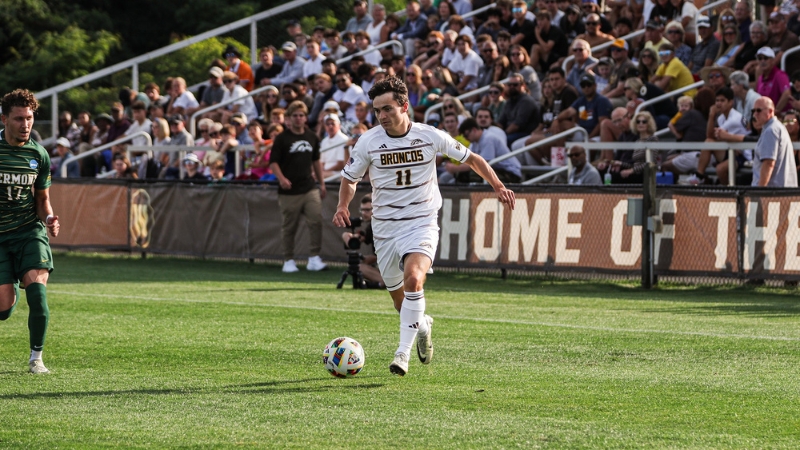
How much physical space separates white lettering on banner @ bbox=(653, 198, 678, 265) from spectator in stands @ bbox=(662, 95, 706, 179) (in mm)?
1625

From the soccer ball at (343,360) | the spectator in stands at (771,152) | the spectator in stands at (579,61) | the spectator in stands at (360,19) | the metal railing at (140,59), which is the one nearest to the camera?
the soccer ball at (343,360)

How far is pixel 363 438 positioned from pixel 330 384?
1.99 metres

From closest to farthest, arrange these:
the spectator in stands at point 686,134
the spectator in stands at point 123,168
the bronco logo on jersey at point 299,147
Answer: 1. the spectator in stands at point 686,134
2. the bronco logo on jersey at point 299,147
3. the spectator in stands at point 123,168

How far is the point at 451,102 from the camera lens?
2016 cm

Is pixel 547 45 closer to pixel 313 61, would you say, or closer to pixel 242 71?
pixel 313 61

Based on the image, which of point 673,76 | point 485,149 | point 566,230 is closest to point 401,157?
point 566,230

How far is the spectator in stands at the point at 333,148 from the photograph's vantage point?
69.7ft

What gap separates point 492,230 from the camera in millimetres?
17953

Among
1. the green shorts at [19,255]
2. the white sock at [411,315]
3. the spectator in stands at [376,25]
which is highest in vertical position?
the spectator in stands at [376,25]

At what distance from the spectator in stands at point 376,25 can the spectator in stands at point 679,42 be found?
844cm

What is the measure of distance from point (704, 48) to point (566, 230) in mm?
5232

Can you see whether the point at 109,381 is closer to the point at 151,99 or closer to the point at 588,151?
the point at 588,151

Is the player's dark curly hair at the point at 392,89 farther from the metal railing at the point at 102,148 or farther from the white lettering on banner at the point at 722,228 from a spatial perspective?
the metal railing at the point at 102,148

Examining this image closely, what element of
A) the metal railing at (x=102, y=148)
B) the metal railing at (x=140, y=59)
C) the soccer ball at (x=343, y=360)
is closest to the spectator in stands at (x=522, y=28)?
the metal railing at (x=102, y=148)
